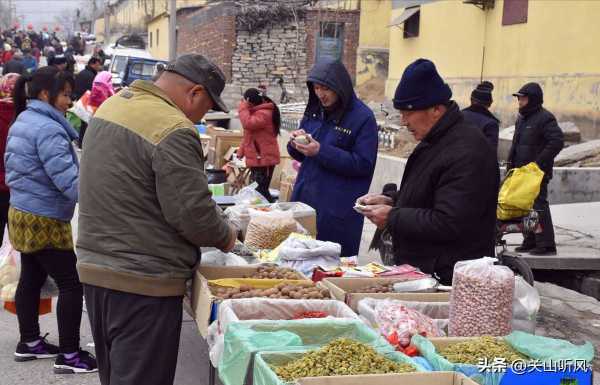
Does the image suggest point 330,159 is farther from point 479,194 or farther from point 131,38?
point 131,38

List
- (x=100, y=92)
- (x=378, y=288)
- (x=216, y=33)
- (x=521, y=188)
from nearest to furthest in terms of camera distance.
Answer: (x=378, y=288) < (x=521, y=188) < (x=100, y=92) < (x=216, y=33)

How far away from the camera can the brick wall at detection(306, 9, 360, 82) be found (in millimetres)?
30188

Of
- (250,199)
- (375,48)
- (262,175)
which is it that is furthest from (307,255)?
(375,48)

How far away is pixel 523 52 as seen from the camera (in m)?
17.6

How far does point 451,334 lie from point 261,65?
26783 mm

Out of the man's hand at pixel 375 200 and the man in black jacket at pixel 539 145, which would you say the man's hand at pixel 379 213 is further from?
the man in black jacket at pixel 539 145

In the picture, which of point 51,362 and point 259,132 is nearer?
point 51,362

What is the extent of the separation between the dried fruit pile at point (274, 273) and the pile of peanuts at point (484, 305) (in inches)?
47.0

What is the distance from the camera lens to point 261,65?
29.6m

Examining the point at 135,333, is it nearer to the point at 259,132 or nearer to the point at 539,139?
the point at 539,139

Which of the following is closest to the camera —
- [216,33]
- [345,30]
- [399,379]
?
[399,379]

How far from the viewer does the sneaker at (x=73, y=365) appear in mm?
5414

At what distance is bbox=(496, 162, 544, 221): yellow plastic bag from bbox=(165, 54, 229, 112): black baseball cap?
15.8 ft

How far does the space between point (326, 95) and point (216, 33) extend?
25548 mm
